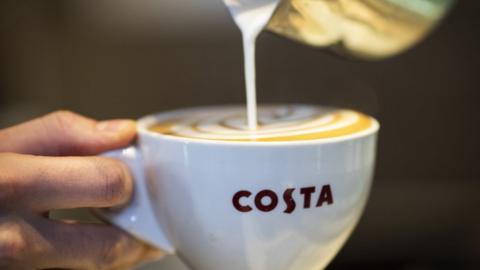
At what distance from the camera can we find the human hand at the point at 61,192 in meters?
0.35

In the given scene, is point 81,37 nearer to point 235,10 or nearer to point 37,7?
point 37,7

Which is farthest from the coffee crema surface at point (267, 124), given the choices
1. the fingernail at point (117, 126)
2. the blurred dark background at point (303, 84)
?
the blurred dark background at point (303, 84)

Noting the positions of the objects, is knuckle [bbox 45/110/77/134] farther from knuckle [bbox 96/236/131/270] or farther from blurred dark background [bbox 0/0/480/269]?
blurred dark background [bbox 0/0/480/269]

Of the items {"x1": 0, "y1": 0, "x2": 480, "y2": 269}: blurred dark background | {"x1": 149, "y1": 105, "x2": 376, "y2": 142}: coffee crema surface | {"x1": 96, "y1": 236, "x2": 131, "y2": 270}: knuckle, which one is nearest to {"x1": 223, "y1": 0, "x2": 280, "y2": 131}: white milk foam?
{"x1": 149, "y1": 105, "x2": 376, "y2": 142}: coffee crema surface

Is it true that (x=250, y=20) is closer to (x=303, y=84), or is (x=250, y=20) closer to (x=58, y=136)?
(x=58, y=136)

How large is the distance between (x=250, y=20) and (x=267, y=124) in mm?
84

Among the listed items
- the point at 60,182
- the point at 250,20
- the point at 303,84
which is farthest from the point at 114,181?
the point at 303,84

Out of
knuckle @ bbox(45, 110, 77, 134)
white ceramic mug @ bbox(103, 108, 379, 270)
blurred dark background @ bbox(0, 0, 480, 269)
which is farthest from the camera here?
blurred dark background @ bbox(0, 0, 480, 269)

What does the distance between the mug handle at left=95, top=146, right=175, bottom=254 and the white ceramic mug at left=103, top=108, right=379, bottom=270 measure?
0.01 meters

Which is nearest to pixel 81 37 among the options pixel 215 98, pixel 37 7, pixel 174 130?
pixel 37 7

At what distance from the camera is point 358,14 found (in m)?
0.35

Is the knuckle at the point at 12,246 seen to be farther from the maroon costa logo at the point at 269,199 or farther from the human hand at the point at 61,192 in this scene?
the maroon costa logo at the point at 269,199

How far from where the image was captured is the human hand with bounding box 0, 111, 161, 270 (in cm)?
35

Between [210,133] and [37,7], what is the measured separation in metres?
0.49
